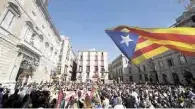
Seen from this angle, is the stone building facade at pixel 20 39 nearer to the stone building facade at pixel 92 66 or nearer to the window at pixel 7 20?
the window at pixel 7 20

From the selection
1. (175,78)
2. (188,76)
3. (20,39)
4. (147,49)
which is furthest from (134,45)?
(175,78)

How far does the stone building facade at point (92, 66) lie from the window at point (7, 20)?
34.1m

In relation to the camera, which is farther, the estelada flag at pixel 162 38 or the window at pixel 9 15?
the window at pixel 9 15

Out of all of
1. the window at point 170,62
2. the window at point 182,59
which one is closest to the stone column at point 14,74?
the window at point 182,59

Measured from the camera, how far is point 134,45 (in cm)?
563

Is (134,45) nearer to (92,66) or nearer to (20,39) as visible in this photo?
(20,39)

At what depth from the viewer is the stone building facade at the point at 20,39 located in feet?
35.2

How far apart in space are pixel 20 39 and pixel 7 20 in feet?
9.28

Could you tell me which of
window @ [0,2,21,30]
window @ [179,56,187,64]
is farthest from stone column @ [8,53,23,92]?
window @ [179,56,187,64]

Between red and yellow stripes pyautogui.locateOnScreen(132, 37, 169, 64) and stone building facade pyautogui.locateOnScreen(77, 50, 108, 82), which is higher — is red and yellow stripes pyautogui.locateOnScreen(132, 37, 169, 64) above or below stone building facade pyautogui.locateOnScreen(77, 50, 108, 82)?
below

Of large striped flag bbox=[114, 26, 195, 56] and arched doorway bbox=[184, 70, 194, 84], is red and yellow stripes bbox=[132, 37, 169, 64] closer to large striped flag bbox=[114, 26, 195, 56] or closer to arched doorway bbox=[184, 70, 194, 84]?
large striped flag bbox=[114, 26, 195, 56]

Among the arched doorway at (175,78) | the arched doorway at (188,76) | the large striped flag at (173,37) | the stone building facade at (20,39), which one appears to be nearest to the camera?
the large striped flag at (173,37)

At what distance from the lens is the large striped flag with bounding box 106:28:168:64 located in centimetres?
543

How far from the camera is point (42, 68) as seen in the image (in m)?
20.8
